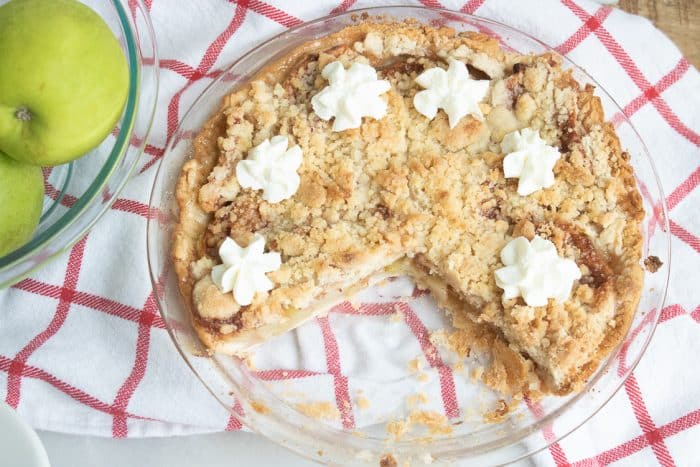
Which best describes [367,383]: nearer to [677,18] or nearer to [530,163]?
[530,163]

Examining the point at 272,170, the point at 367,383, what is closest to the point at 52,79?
the point at 272,170

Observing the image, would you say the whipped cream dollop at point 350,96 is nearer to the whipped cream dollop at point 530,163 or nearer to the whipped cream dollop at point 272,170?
the whipped cream dollop at point 272,170

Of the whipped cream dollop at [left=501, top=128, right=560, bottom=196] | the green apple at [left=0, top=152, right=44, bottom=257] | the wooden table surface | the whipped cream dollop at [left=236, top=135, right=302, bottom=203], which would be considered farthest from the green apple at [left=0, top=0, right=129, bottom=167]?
the wooden table surface

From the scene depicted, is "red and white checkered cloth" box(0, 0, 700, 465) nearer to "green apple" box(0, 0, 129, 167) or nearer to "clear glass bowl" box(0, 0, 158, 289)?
"clear glass bowl" box(0, 0, 158, 289)

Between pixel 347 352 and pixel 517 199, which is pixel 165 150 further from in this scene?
pixel 517 199

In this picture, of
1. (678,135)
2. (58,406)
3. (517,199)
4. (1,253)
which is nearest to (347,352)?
(517,199)
